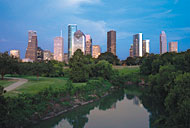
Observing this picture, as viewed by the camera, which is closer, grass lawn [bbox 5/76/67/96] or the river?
the river

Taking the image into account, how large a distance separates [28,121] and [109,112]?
487 inches

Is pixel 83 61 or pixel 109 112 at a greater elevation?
pixel 83 61

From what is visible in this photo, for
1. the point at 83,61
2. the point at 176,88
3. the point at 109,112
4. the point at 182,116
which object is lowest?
the point at 109,112

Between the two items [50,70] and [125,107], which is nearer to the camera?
[125,107]

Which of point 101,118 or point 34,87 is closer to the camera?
point 101,118

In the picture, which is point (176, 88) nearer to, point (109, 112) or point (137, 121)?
point (137, 121)

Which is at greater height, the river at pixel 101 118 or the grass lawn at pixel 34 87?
the grass lawn at pixel 34 87

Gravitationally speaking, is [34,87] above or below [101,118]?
above

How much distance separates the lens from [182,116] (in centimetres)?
1524

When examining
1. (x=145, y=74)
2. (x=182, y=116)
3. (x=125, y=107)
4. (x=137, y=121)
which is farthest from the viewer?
(x=145, y=74)

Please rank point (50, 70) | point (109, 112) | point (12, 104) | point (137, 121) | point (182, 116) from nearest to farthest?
point (182, 116) → point (12, 104) → point (137, 121) → point (109, 112) → point (50, 70)

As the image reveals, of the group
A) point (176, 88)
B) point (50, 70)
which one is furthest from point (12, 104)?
point (50, 70)

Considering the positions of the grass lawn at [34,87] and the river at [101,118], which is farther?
the grass lawn at [34,87]

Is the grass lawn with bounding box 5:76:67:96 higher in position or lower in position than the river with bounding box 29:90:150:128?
higher
